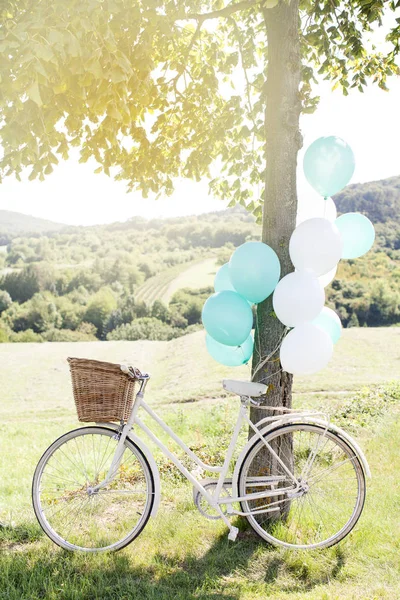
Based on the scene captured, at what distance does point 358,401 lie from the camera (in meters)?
7.01

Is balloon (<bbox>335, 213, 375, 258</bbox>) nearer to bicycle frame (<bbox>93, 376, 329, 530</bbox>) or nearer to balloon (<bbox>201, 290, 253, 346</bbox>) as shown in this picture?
balloon (<bbox>201, 290, 253, 346</bbox>)

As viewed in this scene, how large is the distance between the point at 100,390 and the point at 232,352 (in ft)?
3.09

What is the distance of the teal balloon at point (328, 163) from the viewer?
10.8 feet

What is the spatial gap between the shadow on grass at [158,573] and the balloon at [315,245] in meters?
1.57

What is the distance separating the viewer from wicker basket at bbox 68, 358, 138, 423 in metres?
2.92

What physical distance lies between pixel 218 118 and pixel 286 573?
13.0 ft

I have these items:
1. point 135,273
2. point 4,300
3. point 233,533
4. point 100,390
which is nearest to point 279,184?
point 100,390

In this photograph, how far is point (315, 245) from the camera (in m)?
3.08

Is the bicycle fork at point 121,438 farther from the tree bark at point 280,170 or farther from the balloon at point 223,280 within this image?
the balloon at point 223,280

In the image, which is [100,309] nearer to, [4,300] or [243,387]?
[4,300]

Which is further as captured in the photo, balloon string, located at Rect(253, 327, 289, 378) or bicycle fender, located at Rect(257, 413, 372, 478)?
balloon string, located at Rect(253, 327, 289, 378)

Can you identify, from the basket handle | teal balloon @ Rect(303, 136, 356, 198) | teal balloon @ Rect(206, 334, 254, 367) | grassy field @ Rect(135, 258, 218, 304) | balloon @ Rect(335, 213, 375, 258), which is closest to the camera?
the basket handle

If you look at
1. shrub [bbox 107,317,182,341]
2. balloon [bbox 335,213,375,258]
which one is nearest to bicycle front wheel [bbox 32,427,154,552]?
balloon [bbox 335,213,375,258]

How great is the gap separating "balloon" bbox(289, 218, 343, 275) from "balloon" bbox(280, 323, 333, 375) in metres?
0.34
